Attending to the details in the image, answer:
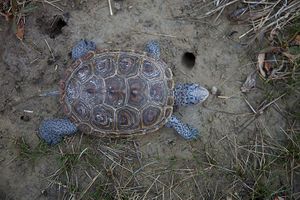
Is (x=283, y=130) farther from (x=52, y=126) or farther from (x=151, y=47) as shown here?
(x=52, y=126)

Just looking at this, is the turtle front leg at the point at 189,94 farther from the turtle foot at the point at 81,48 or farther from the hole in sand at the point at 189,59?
the turtle foot at the point at 81,48

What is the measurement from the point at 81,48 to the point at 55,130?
0.78 meters

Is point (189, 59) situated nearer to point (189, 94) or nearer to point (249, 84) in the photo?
point (189, 94)

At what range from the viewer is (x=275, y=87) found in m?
4.48

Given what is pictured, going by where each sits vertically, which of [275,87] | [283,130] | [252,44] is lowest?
[283,130]

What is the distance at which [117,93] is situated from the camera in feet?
13.6

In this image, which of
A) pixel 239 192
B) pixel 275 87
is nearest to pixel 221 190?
pixel 239 192

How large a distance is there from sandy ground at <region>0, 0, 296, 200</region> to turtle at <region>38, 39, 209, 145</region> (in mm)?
147

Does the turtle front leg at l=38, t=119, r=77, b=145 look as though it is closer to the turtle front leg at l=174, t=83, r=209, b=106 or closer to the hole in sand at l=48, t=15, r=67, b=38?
the hole in sand at l=48, t=15, r=67, b=38

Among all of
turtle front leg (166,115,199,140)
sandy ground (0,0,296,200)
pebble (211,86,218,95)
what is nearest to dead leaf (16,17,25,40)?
sandy ground (0,0,296,200)

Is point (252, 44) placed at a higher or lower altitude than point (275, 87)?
higher

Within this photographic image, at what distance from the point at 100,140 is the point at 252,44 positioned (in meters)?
1.67

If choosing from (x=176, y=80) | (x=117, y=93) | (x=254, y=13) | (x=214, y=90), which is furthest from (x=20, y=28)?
(x=254, y=13)

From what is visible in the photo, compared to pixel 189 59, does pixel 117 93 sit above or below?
above
